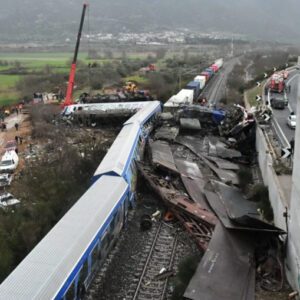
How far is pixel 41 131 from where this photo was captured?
33969 mm

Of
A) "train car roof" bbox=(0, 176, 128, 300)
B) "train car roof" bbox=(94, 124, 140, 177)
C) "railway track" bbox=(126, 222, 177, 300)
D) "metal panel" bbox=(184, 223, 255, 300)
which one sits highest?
"train car roof" bbox=(0, 176, 128, 300)

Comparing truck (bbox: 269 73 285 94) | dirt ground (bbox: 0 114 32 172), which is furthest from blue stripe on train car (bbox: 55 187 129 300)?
truck (bbox: 269 73 285 94)

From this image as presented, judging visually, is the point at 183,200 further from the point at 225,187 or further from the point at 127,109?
the point at 127,109

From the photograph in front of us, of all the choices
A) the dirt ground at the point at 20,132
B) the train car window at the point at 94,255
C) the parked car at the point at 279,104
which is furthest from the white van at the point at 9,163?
the parked car at the point at 279,104

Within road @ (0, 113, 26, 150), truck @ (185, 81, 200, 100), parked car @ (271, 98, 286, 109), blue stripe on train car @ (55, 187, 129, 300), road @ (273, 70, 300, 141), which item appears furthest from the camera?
truck @ (185, 81, 200, 100)

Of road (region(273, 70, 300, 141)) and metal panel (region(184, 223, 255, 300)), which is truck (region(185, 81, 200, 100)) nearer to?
road (region(273, 70, 300, 141))

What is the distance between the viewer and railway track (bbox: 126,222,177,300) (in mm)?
13328

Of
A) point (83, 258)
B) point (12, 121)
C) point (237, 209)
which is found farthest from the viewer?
point (12, 121)

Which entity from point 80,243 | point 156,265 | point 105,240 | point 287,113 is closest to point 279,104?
point 287,113

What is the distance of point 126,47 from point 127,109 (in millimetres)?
117023

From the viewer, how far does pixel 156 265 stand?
1490 centimetres

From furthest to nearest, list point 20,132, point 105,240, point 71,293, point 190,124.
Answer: point 20,132, point 190,124, point 105,240, point 71,293

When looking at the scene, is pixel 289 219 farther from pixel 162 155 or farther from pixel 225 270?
pixel 162 155

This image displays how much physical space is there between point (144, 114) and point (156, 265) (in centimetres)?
1730
